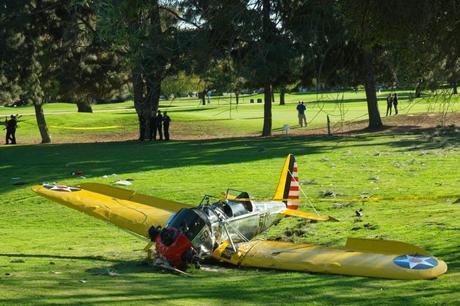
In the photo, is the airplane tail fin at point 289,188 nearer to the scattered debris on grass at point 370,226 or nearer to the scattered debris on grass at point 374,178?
the scattered debris on grass at point 370,226

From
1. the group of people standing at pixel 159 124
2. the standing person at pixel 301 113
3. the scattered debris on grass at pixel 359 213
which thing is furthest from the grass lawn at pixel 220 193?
the standing person at pixel 301 113

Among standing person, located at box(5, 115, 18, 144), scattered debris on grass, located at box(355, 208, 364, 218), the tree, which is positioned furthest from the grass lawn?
standing person, located at box(5, 115, 18, 144)

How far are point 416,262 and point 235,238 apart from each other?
4649 mm

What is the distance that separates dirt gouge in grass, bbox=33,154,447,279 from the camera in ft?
42.8

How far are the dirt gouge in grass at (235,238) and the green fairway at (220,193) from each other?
25 centimetres

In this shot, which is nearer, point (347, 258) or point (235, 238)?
point (347, 258)

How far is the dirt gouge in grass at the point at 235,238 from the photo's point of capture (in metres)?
13.1

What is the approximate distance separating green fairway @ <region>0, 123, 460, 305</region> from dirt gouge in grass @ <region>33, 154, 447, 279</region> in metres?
0.25

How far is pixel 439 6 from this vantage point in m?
10.5

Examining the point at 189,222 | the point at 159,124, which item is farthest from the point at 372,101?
the point at 189,222

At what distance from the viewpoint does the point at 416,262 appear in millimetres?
12547

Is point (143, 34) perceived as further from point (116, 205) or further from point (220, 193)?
point (220, 193)

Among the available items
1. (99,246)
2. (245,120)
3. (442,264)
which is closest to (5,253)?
(99,246)

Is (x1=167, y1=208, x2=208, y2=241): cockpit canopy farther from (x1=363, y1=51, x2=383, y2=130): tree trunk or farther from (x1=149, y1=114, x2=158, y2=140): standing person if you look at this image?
Result: (x1=149, y1=114, x2=158, y2=140): standing person
